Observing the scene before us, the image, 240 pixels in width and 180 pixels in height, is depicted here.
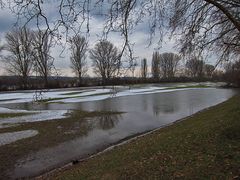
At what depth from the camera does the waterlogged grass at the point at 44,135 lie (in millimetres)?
11398

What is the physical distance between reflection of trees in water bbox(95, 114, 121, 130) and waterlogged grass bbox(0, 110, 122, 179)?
0.40m

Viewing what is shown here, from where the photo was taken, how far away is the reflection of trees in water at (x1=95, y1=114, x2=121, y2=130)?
17697mm

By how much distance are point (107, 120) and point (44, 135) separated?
565 cm

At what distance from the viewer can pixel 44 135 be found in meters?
15.2

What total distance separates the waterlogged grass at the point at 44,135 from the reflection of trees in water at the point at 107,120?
0.40 meters

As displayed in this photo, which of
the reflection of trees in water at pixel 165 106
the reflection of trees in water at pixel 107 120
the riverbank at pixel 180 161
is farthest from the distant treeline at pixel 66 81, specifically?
the reflection of trees in water at pixel 165 106

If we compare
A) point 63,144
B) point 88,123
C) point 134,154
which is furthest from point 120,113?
point 134,154

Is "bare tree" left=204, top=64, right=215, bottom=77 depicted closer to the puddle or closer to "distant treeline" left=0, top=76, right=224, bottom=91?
"distant treeline" left=0, top=76, right=224, bottom=91

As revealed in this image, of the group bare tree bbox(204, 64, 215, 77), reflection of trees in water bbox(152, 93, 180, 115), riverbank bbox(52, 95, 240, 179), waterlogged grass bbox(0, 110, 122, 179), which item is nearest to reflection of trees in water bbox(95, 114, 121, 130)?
waterlogged grass bbox(0, 110, 122, 179)

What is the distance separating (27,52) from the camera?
506 centimetres

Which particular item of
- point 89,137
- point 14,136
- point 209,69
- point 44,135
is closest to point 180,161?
point 89,137

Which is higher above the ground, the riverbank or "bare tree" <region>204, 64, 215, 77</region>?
"bare tree" <region>204, 64, 215, 77</region>

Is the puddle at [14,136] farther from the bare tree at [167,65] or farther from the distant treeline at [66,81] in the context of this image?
the bare tree at [167,65]

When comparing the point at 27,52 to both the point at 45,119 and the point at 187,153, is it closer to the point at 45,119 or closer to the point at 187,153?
the point at 187,153
